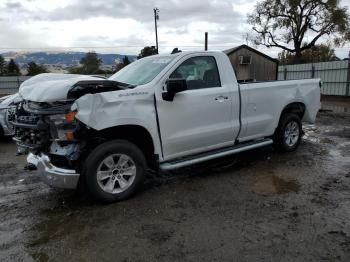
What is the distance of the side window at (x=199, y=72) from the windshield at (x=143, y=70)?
244mm

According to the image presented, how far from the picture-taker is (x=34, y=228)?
164 inches

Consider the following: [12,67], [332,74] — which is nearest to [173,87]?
[332,74]

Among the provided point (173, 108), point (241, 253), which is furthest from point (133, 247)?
point (173, 108)

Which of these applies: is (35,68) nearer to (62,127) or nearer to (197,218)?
(62,127)

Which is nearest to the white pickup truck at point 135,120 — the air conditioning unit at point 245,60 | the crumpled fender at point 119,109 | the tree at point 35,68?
the crumpled fender at point 119,109

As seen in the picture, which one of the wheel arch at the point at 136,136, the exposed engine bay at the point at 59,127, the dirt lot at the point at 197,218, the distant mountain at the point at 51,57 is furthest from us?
the distant mountain at the point at 51,57

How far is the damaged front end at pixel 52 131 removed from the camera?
4.49 metres

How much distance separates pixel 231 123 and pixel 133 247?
9.55ft

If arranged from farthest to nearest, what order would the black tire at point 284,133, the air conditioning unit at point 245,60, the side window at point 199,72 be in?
the air conditioning unit at point 245,60, the black tire at point 284,133, the side window at point 199,72

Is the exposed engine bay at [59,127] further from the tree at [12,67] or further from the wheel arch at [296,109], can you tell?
the tree at [12,67]

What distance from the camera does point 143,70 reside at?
5.67 meters

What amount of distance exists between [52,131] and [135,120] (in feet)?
3.48

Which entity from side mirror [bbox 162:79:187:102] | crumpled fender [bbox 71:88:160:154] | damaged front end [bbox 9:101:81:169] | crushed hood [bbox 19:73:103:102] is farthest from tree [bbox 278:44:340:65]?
damaged front end [bbox 9:101:81:169]

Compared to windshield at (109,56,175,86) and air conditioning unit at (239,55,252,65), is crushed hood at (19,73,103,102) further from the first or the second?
air conditioning unit at (239,55,252,65)
